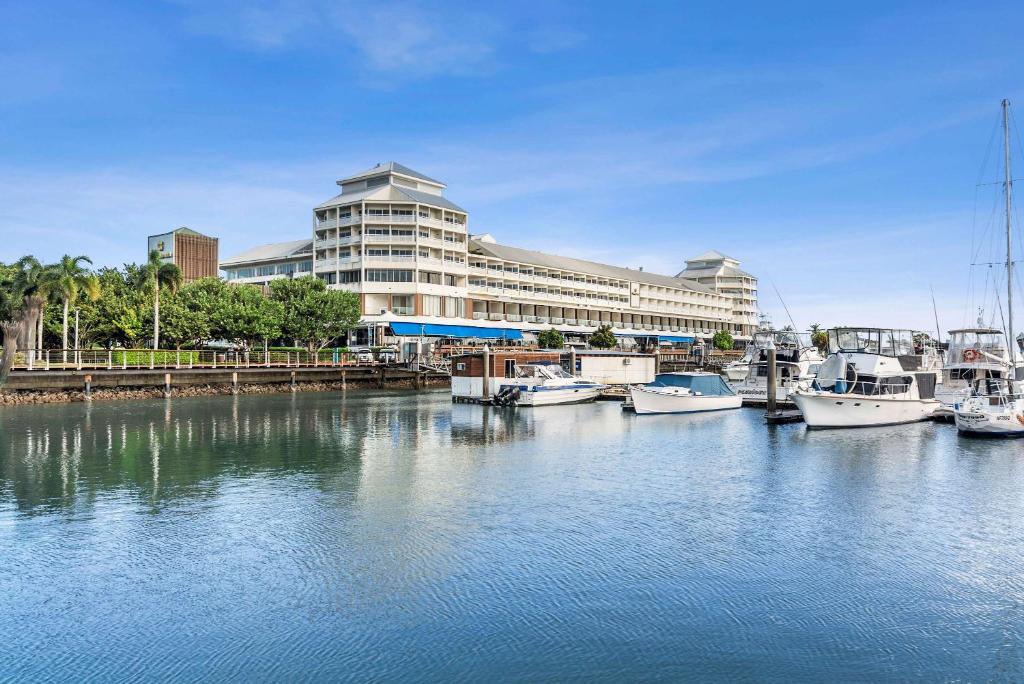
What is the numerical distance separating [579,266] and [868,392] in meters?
89.0

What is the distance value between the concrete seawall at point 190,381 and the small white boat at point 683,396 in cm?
3592

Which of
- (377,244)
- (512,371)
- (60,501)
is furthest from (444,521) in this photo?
(377,244)

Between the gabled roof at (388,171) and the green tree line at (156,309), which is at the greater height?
the gabled roof at (388,171)

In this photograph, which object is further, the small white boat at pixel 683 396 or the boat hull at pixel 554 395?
the boat hull at pixel 554 395

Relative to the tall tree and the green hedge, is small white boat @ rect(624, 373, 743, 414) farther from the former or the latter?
the tall tree

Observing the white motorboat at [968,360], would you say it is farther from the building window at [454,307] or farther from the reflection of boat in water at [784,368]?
the building window at [454,307]

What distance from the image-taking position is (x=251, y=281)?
11681cm

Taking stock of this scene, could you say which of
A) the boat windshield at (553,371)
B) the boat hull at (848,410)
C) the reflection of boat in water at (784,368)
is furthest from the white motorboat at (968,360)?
the boat windshield at (553,371)

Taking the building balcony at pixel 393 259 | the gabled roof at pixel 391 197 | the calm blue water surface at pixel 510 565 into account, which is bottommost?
the calm blue water surface at pixel 510 565

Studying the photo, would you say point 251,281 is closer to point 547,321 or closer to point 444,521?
point 547,321

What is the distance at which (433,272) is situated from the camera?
335 ft

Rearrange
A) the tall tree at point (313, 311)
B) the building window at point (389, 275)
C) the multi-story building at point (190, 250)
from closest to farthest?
1. the tall tree at point (313, 311)
2. the building window at point (389, 275)
3. the multi-story building at point (190, 250)

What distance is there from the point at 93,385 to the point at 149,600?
5627cm

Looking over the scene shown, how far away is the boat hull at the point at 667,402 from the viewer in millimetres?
52781
